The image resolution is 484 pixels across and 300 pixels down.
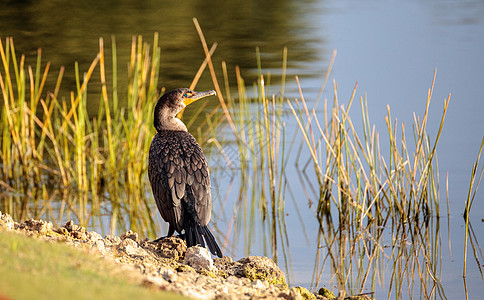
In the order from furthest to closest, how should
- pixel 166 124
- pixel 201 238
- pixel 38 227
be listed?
pixel 166 124 < pixel 201 238 < pixel 38 227

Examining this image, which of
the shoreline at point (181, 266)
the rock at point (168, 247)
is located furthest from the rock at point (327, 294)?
the rock at point (168, 247)

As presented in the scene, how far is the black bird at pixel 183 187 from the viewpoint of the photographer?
5.86m

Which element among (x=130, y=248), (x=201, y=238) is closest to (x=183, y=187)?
(x=201, y=238)

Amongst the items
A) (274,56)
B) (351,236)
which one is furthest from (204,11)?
(351,236)

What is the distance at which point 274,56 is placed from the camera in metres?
15.1

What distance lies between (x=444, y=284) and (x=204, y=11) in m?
14.5

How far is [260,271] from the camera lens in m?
5.37

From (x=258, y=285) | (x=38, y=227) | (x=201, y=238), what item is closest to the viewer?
(x=258, y=285)

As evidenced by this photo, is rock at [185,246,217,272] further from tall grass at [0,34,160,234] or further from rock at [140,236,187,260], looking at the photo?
tall grass at [0,34,160,234]

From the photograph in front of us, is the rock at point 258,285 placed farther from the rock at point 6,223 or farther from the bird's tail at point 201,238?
the rock at point 6,223

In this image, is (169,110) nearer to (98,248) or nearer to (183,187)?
(183,187)

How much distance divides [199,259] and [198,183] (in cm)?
91

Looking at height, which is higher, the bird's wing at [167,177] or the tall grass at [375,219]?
the bird's wing at [167,177]

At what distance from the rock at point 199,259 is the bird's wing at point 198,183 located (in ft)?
1.95
